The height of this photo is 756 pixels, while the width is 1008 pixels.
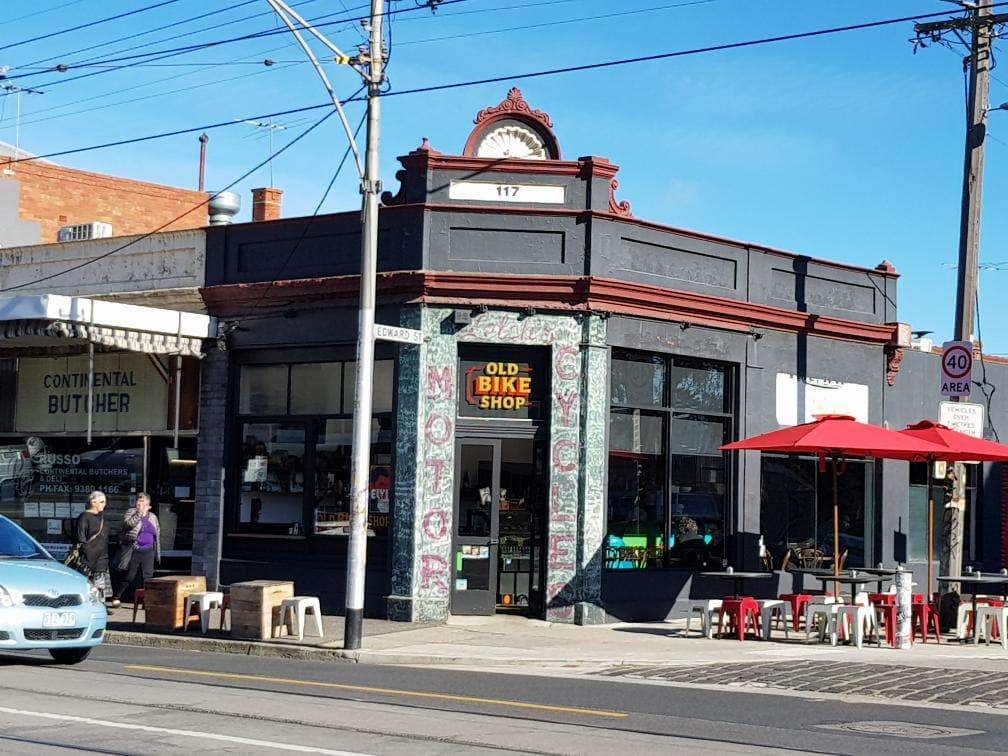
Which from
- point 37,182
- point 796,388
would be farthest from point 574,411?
point 37,182

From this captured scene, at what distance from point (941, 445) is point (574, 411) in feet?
16.3

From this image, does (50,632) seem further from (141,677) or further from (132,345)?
(132,345)

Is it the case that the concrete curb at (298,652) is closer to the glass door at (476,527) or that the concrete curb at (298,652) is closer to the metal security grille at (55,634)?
the metal security grille at (55,634)

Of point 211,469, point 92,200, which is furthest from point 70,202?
point 211,469

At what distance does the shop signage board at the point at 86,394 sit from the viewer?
2320cm

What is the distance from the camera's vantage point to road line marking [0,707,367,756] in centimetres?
891

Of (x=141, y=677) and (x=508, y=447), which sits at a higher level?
(x=508, y=447)

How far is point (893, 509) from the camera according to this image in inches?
938

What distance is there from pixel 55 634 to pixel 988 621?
11792 millimetres

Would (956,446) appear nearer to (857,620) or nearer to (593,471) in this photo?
(857,620)

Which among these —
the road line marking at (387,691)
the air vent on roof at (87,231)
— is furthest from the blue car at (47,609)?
the air vent on roof at (87,231)

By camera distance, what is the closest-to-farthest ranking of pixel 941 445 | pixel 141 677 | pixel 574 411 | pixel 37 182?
pixel 141 677 → pixel 941 445 → pixel 574 411 → pixel 37 182

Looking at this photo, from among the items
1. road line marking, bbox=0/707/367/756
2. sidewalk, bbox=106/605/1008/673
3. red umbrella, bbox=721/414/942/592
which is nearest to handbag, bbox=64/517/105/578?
sidewalk, bbox=106/605/1008/673

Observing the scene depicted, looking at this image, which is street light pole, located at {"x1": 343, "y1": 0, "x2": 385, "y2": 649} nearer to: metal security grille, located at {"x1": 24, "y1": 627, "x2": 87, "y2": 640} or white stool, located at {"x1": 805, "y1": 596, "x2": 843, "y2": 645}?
metal security grille, located at {"x1": 24, "y1": 627, "x2": 87, "y2": 640}
